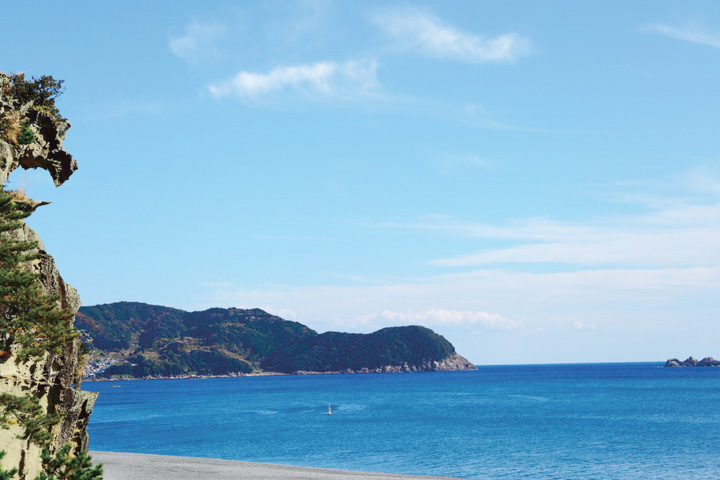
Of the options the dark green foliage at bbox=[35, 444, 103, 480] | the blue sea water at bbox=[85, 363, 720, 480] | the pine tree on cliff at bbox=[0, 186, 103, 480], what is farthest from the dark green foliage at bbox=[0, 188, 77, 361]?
the blue sea water at bbox=[85, 363, 720, 480]

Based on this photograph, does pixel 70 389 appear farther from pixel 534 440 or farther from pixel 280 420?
pixel 280 420

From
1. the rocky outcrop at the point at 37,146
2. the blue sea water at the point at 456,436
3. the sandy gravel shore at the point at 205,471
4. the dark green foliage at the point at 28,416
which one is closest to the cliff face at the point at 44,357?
the rocky outcrop at the point at 37,146

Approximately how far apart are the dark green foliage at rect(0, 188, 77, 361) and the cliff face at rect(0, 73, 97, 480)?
1686 millimetres

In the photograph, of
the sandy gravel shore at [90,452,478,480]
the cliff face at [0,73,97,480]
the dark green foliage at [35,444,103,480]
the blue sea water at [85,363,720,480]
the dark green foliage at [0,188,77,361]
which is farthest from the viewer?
the blue sea water at [85,363,720,480]

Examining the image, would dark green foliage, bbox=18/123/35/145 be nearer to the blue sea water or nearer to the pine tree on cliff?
the pine tree on cliff

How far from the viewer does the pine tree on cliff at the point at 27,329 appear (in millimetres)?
22734

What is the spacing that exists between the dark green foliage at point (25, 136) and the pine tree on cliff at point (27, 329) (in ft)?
17.6

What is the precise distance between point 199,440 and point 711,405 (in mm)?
113400

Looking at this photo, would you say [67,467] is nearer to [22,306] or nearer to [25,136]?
[22,306]

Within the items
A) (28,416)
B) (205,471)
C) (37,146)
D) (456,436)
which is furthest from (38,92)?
(456,436)

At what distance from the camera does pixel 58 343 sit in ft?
80.5

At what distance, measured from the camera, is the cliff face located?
2612cm

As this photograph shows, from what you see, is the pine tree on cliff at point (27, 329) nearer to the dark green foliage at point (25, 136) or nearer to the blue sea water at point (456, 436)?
the dark green foliage at point (25, 136)

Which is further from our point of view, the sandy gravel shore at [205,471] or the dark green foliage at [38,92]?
the sandy gravel shore at [205,471]
